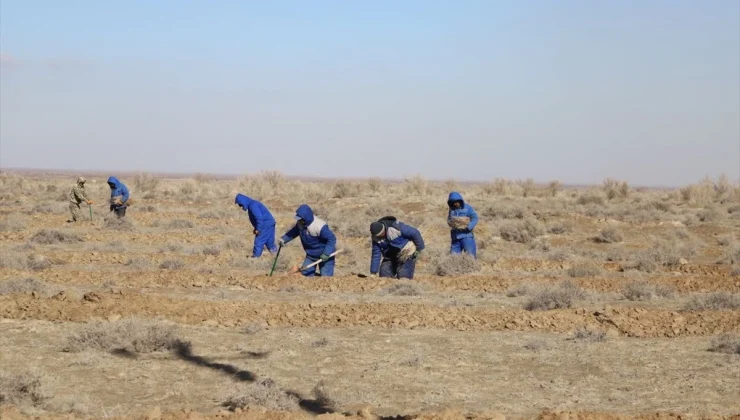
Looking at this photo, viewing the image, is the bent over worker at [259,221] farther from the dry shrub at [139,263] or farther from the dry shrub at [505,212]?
the dry shrub at [505,212]

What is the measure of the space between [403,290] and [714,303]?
4.91m

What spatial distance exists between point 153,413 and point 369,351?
4616 mm

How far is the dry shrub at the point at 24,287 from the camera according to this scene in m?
15.0

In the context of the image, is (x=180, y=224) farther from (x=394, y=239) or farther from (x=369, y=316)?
(x=369, y=316)

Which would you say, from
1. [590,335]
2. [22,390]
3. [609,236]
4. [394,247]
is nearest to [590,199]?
[609,236]

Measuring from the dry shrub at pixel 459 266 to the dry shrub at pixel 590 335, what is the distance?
697 centimetres

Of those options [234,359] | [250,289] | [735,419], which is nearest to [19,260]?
[250,289]

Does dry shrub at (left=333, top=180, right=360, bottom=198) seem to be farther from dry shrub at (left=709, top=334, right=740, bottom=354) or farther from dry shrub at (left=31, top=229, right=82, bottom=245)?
dry shrub at (left=709, top=334, right=740, bottom=354)

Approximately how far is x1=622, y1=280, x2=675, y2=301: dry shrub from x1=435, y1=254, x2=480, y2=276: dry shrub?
3.49 metres

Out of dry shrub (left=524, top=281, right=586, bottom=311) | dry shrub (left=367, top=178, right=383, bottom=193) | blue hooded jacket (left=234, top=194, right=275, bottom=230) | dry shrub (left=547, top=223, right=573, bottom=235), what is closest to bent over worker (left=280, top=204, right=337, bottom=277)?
blue hooded jacket (left=234, top=194, right=275, bottom=230)

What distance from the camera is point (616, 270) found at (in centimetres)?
2123

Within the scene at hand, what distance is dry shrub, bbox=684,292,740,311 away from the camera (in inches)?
592

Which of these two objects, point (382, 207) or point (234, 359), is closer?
point (234, 359)

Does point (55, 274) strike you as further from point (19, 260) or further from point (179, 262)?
point (179, 262)
